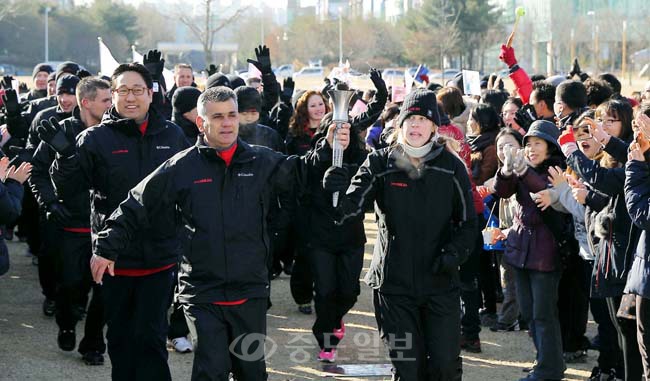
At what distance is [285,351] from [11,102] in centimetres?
447

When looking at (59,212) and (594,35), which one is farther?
(594,35)

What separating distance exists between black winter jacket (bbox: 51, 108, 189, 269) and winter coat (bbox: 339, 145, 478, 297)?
144 cm

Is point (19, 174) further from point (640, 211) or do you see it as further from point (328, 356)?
point (640, 211)

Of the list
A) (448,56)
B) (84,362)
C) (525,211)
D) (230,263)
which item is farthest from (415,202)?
(448,56)

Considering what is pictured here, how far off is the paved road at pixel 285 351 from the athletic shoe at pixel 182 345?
0.06 metres

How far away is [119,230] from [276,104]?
569 cm

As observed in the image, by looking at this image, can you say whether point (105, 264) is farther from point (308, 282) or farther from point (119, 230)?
point (308, 282)

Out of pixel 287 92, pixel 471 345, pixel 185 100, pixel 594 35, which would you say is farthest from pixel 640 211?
pixel 594 35

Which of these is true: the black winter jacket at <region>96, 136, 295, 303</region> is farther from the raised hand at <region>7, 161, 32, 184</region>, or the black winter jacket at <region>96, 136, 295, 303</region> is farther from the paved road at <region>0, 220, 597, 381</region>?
the paved road at <region>0, 220, 597, 381</region>

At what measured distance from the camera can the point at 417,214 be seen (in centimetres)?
634

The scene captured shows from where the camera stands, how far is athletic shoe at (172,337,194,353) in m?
8.72

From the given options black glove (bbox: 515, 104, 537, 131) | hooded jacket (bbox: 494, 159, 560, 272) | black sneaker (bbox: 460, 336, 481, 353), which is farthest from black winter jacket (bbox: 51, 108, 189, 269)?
black glove (bbox: 515, 104, 537, 131)

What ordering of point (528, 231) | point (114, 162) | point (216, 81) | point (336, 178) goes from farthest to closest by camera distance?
point (216, 81) < point (528, 231) < point (114, 162) < point (336, 178)

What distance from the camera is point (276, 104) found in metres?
11.6
